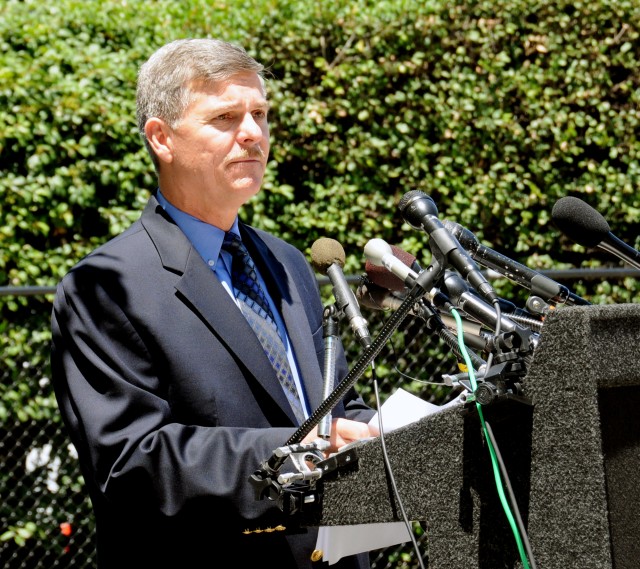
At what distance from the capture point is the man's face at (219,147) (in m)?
3.03

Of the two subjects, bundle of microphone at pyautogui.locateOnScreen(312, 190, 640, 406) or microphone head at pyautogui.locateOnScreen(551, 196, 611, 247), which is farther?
microphone head at pyautogui.locateOnScreen(551, 196, 611, 247)

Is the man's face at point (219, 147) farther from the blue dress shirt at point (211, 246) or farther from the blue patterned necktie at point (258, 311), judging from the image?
the blue patterned necktie at point (258, 311)

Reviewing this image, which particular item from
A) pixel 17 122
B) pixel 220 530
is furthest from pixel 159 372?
pixel 17 122

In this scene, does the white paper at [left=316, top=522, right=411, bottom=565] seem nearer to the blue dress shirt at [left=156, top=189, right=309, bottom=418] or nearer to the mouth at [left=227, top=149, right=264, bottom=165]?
the blue dress shirt at [left=156, top=189, right=309, bottom=418]

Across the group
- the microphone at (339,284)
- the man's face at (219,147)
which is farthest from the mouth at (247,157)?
the microphone at (339,284)

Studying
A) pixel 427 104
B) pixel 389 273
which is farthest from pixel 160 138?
pixel 427 104

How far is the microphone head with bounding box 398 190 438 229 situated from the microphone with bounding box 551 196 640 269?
342 millimetres

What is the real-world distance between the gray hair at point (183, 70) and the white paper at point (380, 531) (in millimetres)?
1198

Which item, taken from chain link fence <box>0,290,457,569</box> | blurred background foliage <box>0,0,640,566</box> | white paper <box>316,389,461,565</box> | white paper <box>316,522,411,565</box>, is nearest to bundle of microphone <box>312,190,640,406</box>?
white paper <box>316,389,461,565</box>

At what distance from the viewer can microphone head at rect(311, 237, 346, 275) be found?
8.41ft

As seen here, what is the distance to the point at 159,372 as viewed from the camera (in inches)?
105

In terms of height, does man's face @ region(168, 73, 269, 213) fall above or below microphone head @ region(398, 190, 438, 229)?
above

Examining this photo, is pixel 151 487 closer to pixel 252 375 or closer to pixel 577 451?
pixel 252 375

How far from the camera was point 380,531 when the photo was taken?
245 cm
